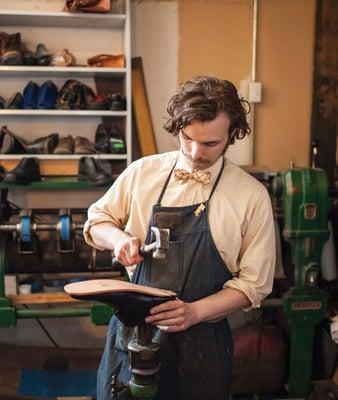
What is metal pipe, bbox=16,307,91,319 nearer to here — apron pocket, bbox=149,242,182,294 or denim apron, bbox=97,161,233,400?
denim apron, bbox=97,161,233,400

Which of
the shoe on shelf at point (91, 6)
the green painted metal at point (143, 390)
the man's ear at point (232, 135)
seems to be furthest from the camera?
the shoe on shelf at point (91, 6)

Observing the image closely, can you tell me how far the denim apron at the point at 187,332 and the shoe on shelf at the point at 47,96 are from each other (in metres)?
1.45

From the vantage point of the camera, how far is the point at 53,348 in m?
2.79

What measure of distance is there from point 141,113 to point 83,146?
39 cm

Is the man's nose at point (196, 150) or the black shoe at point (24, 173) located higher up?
the man's nose at point (196, 150)

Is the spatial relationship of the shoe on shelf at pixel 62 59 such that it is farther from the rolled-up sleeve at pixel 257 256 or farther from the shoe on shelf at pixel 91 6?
the rolled-up sleeve at pixel 257 256

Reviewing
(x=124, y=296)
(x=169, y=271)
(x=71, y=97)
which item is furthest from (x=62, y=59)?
(x=124, y=296)

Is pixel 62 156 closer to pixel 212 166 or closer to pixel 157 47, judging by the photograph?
pixel 157 47

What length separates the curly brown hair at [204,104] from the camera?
3.81ft

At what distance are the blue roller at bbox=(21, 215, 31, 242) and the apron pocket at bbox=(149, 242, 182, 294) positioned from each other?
89 cm

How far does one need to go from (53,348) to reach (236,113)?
6.90 feet

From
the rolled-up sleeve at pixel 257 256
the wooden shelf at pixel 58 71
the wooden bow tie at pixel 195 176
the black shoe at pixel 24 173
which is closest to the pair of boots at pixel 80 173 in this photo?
the black shoe at pixel 24 173

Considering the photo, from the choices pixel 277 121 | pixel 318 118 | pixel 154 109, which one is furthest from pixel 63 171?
pixel 318 118

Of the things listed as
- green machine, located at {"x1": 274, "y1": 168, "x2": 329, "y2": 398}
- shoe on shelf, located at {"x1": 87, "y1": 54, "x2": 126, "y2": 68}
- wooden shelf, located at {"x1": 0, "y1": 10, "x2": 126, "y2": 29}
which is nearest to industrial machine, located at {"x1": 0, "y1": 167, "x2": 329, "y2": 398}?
green machine, located at {"x1": 274, "y1": 168, "x2": 329, "y2": 398}
